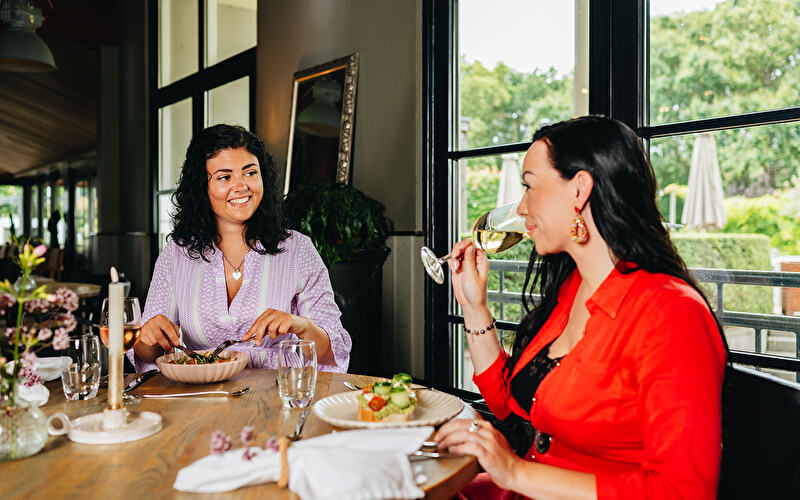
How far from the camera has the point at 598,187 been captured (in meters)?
1.30

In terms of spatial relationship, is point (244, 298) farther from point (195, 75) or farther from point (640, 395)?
point (195, 75)

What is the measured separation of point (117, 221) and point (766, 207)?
8077 millimetres

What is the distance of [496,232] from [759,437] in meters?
0.76

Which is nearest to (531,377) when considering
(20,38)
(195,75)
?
(20,38)

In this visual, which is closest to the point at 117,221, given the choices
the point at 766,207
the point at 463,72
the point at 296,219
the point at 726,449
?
the point at 296,219

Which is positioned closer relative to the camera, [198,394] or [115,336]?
[115,336]

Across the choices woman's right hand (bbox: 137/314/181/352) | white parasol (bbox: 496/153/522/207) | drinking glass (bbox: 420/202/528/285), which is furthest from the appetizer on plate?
white parasol (bbox: 496/153/522/207)

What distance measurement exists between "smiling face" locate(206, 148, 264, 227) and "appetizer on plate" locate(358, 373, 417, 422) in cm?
104

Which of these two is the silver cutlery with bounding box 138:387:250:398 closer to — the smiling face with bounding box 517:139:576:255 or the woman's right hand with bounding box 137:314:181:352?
the woman's right hand with bounding box 137:314:181:352

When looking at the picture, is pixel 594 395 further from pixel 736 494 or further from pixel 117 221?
pixel 117 221

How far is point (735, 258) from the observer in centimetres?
235

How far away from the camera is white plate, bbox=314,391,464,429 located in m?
1.24

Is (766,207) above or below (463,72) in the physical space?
below

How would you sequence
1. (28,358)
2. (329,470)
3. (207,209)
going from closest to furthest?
(329,470)
(28,358)
(207,209)
